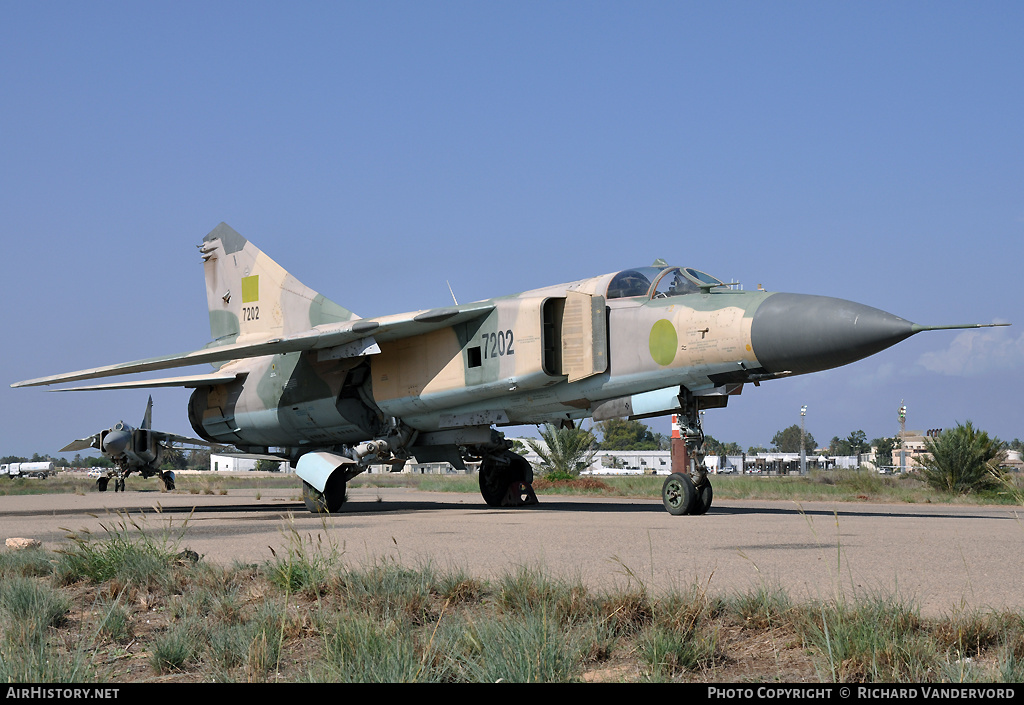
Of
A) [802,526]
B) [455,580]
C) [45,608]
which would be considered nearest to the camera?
[45,608]

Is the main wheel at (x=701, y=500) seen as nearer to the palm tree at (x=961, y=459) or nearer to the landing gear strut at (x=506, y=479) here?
the landing gear strut at (x=506, y=479)

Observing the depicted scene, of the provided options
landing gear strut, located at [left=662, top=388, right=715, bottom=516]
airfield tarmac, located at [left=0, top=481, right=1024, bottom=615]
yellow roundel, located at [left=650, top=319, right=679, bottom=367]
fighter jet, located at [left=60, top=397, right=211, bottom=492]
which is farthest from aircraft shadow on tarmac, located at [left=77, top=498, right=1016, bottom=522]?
fighter jet, located at [left=60, top=397, right=211, bottom=492]

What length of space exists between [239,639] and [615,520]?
762cm

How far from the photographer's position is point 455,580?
5.26m

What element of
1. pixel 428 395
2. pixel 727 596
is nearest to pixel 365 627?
pixel 727 596

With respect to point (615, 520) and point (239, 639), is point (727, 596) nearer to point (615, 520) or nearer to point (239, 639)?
point (239, 639)

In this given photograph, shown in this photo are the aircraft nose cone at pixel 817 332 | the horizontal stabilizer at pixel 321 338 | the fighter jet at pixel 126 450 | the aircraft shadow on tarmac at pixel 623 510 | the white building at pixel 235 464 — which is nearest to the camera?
the aircraft nose cone at pixel 817 332

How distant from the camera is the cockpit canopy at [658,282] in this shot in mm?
12031

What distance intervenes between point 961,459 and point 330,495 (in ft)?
57.2

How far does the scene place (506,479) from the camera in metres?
16.2

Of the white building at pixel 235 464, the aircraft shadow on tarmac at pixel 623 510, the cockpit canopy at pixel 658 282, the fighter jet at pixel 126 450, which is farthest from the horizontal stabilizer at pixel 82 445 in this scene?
the white building at pixel 235 464

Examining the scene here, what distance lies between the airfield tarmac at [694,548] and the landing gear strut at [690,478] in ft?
0.97

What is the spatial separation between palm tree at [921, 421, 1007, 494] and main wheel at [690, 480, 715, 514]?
44.8 ft

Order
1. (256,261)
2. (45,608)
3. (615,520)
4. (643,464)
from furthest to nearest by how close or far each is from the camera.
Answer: (643,464)
(256,261)
(615,520)
(45,608)
